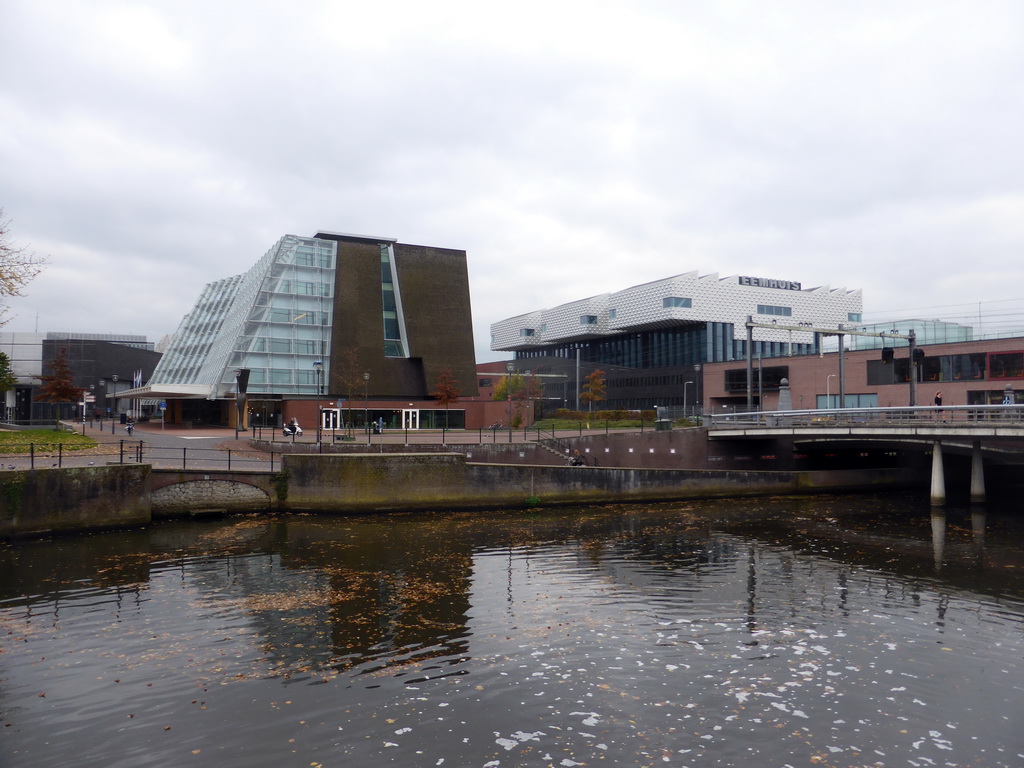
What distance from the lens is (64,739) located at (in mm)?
9727

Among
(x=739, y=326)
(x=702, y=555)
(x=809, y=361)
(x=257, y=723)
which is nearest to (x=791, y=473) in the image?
(x=702, y=555)

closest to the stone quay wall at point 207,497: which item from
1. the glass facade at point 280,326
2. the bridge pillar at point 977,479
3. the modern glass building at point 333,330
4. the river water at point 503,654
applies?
the river water at point 503,654

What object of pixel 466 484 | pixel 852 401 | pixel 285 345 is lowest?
pixel 466 484

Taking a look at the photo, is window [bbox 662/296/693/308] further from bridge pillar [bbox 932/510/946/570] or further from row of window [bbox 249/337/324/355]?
bridge pillar [bbox 932/510/946/570]

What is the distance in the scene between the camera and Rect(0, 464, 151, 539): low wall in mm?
24312

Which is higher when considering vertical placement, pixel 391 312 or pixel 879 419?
pixel 391 312

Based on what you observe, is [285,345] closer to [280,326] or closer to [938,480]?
[280,326]

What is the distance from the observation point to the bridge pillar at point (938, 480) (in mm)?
36531

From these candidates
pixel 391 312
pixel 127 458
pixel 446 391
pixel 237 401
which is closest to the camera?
pixel 127 458

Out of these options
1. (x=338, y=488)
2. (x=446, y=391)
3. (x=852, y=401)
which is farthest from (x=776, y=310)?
(x=338, y=488)

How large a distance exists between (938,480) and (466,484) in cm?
2479

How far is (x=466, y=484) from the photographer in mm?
33281

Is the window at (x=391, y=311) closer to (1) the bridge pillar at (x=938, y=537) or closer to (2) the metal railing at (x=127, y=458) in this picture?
(2) the metal railing at (x=127, y=458)

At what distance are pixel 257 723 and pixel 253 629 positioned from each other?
186 inches
